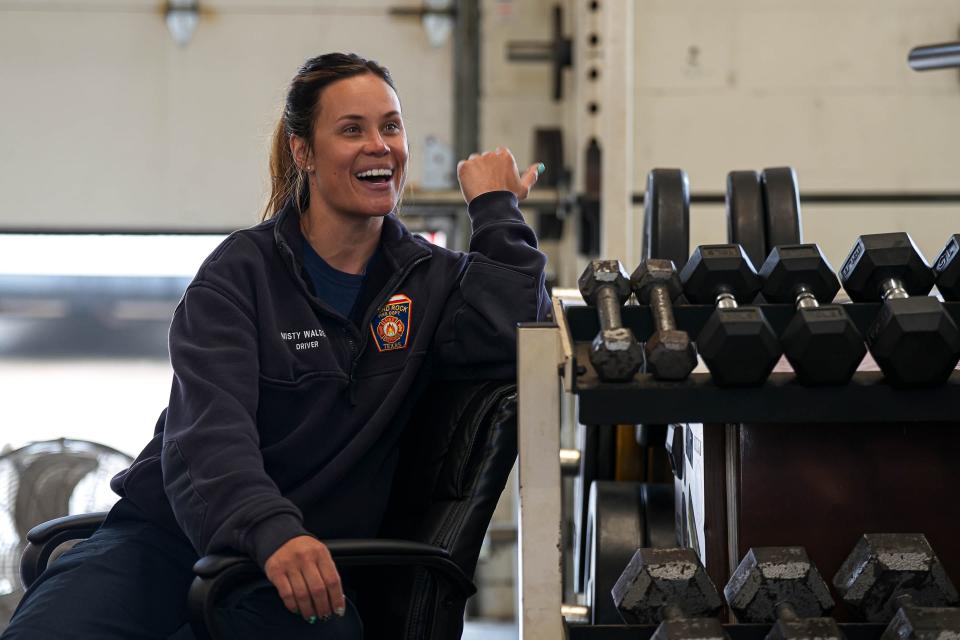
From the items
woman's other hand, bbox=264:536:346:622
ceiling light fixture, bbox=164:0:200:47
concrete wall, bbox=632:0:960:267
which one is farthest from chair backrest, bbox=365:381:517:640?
ceiling light fixture, bbox=164:0:200:47

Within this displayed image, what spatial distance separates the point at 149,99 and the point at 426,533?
300cm

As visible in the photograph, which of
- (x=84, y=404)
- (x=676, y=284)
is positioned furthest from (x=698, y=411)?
(x=84, y=404)

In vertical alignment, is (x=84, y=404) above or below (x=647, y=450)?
below

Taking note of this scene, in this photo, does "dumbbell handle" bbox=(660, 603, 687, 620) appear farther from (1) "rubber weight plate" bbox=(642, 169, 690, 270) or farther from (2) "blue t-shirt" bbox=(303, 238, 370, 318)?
(1) "rubber weight plate" bbox=(642, 169, 690, 270)

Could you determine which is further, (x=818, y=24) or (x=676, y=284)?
(x=818, y=24)

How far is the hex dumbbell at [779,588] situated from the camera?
1.28 meters

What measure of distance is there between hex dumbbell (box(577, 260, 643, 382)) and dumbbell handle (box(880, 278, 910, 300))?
1.05 ft

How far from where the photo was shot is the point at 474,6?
418cm

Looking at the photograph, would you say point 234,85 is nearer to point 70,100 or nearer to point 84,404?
point 70,100

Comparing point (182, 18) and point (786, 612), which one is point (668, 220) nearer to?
point (786, 612)

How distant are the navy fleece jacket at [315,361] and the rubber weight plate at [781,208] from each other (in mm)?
700

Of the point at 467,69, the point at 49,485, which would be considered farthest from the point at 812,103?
the point at 49,485

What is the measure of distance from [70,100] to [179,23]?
0.48 metres

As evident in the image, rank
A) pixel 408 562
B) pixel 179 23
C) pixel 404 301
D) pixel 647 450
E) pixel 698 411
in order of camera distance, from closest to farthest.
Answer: pixel 698 411
pixel 408 562
pixel 404 301
pixel 647 450
pixel 179 23
